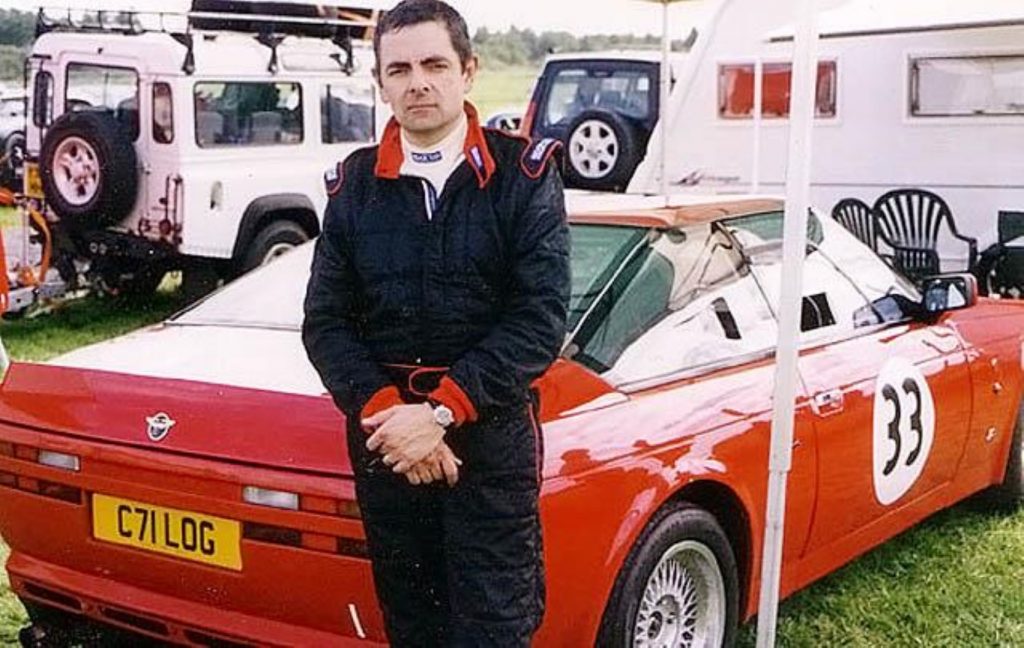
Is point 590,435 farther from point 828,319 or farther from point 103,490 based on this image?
point 828,319

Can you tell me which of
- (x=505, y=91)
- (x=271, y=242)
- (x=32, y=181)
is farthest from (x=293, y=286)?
(x=505, y=91)

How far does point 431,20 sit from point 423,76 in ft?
0.34

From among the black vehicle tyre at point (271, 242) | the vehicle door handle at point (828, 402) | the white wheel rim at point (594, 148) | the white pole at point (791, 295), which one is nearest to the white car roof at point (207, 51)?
the black vehicle tyre at point (271, 242)

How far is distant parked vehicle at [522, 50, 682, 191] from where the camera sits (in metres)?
12.2

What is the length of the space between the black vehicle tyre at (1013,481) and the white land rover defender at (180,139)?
572 cm

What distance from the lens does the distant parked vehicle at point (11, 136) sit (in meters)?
11.8

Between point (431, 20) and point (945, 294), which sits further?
point (945, 294)

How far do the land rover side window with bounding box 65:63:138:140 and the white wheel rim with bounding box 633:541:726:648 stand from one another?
6816 millimetres

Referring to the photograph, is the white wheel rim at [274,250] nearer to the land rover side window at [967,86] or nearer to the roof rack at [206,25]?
the roof rack at [206,25]

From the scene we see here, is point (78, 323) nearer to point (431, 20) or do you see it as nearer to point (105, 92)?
point (105, 92)

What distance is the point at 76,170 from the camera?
898 cm

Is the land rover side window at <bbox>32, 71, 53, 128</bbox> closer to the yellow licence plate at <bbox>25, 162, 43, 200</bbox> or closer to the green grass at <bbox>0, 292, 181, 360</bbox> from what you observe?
the yellow licence plate at <bbox>25, 162, 43, 200</bbox>

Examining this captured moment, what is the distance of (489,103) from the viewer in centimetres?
2117

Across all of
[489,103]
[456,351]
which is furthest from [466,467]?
[489,103]
